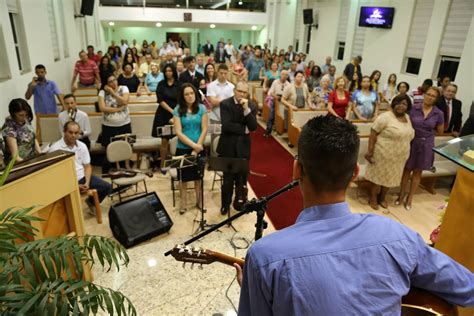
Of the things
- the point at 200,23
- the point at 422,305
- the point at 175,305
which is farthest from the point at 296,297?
the point at 200,23

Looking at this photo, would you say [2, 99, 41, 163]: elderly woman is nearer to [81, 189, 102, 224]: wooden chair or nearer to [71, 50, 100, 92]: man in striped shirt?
[81, 189, 102, 224]: wooden chair

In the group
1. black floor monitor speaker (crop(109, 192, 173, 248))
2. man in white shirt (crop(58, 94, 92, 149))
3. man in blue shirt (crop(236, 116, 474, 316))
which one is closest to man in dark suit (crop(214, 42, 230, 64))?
man in white shirt (crop(58, 94, 92, 149))

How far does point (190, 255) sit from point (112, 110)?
143 inches

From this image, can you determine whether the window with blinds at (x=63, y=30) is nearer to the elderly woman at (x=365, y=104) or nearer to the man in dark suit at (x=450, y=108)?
the elderly woman at (x=365, y=104)

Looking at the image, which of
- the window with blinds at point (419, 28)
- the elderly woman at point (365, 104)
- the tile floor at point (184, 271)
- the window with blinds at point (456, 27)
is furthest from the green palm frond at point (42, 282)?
the window with blinds at point (419, 28)

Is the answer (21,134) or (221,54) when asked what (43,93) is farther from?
(221,54)

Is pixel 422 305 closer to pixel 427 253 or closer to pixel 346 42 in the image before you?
pixel 427 253

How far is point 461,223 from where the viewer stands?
200cm

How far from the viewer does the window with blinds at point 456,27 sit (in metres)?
7.13

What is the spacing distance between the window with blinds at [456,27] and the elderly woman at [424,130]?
4119mm

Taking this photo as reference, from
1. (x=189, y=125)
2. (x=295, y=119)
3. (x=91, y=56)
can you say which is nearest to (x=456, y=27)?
(x=295, y=119)

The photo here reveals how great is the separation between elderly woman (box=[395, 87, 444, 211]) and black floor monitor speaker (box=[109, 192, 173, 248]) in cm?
333

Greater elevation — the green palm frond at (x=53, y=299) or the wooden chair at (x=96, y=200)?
the green palm frond at (x=53, y=299)

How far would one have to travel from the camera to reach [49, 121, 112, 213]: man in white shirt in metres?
3.83
